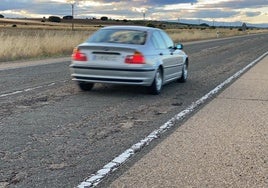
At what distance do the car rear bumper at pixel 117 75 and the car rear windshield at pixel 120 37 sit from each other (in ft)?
2.58

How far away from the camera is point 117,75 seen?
10.6 meters

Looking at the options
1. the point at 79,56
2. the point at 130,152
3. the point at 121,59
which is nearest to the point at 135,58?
the point at 121,59

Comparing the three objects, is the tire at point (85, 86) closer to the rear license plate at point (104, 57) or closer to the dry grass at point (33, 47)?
the rear license plate at point (104, 57)

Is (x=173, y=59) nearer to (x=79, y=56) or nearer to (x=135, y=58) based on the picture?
(x=135, y=58)

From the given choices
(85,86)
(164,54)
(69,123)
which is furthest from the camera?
(164,54)

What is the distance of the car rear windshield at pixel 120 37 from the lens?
11125mm

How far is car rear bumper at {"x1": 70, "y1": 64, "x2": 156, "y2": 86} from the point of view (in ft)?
34.8

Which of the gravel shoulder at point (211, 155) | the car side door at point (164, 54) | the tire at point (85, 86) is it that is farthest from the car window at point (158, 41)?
the gravel shoulder at point (211, 155)

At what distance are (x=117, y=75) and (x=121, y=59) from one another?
37 centimetres

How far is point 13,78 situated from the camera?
1423 centimetres

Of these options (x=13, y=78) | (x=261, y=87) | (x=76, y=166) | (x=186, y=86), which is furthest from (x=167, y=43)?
(x=76, y=166)

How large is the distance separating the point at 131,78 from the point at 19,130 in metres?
3.92

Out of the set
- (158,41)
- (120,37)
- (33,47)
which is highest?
(120,37)

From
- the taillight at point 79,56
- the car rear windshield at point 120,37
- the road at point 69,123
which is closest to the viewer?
the road at point 69,123
